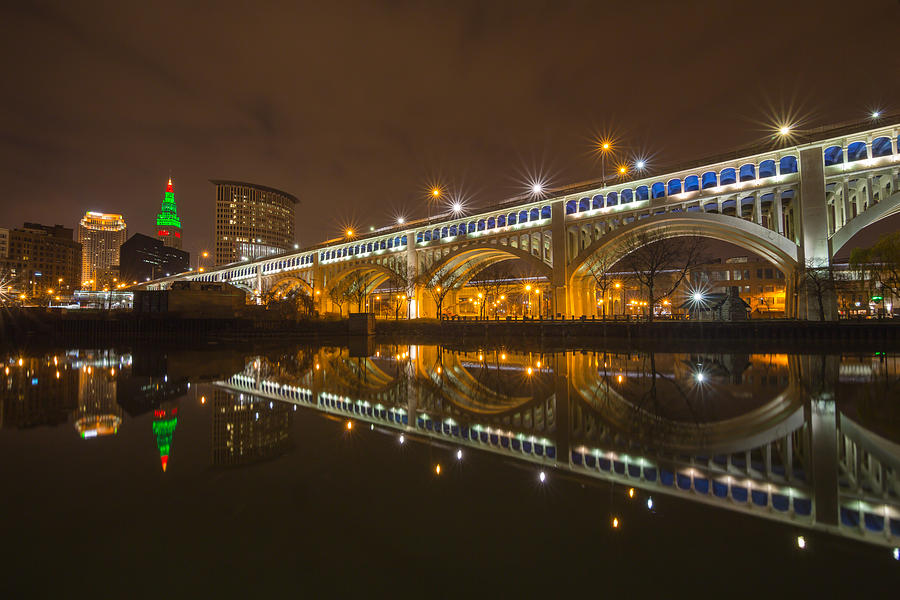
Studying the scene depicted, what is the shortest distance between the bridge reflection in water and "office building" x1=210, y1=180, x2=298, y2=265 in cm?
16949

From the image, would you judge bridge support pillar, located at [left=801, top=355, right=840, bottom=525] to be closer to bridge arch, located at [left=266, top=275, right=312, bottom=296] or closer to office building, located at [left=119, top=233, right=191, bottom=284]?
bridge arch, located at [left=266, top=275, right=312, bottom=296]

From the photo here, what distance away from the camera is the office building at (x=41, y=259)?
11419 centimetres

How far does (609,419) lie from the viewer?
660 cm

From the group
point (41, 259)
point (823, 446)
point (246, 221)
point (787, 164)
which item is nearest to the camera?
point (823, 446)

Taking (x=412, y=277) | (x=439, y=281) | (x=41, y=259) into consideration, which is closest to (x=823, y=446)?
(x=439, y=281)

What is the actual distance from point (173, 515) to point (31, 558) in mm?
802

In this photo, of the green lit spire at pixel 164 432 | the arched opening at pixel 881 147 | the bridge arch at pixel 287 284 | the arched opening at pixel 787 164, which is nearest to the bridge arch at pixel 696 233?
the arched opening at pixel 787 164

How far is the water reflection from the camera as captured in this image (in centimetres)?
391

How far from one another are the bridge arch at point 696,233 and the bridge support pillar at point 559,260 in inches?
29.4

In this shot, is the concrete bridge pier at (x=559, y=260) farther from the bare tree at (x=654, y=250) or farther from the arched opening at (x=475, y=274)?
the bare tree at (x=654, y=250)

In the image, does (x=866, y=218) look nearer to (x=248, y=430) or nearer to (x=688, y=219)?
(x=688, y=219)

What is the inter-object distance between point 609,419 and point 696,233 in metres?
42.1

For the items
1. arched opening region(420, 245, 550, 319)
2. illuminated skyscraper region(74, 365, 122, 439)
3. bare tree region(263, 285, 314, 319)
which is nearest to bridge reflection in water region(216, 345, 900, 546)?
illuminated skyscraper region(74, 365, 122, 439)

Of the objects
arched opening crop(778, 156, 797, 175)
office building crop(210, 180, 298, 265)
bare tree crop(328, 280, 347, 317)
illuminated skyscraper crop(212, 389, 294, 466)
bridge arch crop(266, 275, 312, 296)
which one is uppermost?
→ office building crop(210, 180, 298, 265)
